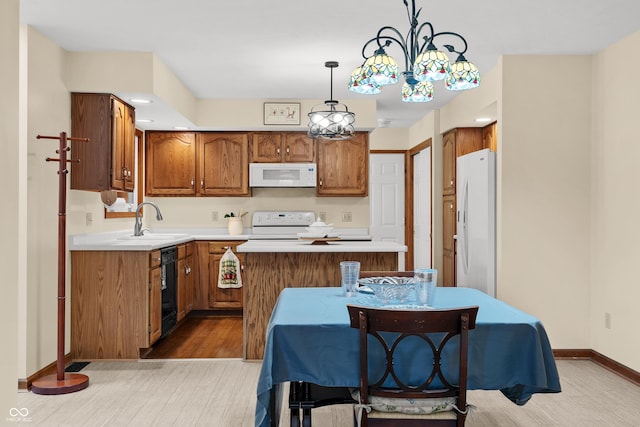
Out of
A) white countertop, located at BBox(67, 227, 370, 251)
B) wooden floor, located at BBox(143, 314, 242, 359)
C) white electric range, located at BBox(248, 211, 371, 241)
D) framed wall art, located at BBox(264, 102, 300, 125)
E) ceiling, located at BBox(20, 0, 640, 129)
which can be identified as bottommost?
wooden floor, located at BBox(143, 314, 242, 359)

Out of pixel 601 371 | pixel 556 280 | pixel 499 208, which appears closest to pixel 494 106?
pixel 499 208

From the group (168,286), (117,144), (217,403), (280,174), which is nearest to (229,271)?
(168,286)

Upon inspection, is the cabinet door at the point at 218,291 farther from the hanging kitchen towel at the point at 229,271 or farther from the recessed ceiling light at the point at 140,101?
the recessed ceiling light at the point at 140,101

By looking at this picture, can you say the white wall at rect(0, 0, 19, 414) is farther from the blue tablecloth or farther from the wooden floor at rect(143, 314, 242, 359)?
the wooden floor at rect(143, 314, 242, 359)

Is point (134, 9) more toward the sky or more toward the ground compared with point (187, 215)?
more toward the sky

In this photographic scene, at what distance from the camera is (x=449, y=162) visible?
21.5 ft

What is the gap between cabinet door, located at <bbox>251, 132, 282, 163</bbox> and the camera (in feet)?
21.7

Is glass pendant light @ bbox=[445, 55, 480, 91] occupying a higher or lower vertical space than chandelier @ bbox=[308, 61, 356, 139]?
lower

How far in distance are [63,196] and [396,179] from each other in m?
5.43

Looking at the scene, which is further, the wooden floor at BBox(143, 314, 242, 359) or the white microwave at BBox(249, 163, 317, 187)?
the white microwave at BBox(249, 163, 317, 187)

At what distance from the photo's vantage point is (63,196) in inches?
148

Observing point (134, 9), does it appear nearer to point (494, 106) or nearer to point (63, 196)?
point (63, 196)

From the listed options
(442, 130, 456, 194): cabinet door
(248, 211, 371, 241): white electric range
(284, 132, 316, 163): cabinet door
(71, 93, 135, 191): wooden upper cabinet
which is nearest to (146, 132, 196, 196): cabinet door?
(248, 211, 371, 241): white electric range

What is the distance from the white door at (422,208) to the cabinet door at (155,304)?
377 centimetres
